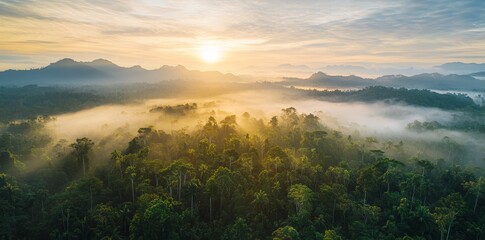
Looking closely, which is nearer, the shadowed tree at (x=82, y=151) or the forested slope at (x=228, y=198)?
the forested slope at (x=228, y=198)

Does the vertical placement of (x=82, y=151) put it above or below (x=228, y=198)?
above

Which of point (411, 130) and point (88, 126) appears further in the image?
point (411, 130)

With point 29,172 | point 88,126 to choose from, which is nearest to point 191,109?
point 88,126

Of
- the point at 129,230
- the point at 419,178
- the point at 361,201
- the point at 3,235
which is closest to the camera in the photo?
the point at 3,235

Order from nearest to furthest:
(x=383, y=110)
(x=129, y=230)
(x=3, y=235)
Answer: (x=3, y=235), (x=129, y=230), (x=383, y=110)

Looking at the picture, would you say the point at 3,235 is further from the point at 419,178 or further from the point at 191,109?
the point at 191,109

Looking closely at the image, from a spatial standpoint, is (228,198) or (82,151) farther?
(82,151)

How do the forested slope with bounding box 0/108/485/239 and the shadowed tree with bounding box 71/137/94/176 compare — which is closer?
the forested slope with bounding box 0/108/485/239

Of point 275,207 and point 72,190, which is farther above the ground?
point 72,190

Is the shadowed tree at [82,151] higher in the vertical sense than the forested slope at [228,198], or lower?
higher

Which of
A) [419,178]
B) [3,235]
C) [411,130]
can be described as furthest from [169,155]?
[411,130]

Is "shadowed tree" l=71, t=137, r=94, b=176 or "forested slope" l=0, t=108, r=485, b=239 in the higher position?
"shadowed tree" l=71, t=137, r=94, b=176
